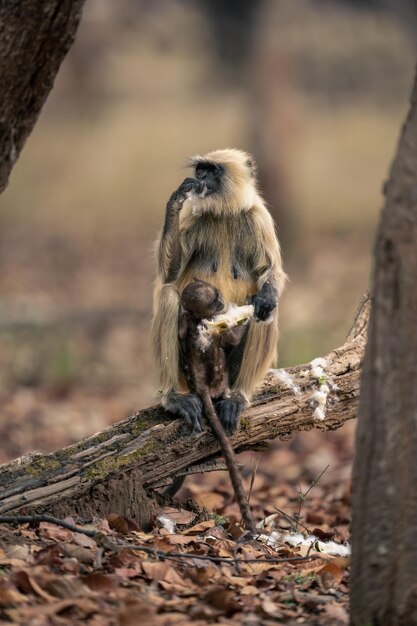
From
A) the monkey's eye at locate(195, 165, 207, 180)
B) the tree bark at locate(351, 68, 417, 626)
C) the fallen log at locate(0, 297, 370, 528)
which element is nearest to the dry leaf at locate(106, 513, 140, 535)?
the fallen log at locate(0, 297, 370, 528)

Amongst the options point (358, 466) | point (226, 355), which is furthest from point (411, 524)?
point (226, 355)

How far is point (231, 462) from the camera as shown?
5.27 metres

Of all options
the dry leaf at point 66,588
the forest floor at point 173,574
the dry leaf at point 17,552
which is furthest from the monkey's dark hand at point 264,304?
the dry leaf at point 66,588

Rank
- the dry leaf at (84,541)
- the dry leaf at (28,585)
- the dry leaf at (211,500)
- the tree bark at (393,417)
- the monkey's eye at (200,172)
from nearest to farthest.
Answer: the tree bark at (393,417) < the dry leaf at (28,585) < the dry leaf at (84,541) < the monkey's eye at (200,172) < the dry leaf at (211,500)

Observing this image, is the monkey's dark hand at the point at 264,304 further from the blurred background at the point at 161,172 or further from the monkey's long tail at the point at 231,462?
the blurred background at the point at 161,172

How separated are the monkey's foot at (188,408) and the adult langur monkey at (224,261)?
3 centimetres

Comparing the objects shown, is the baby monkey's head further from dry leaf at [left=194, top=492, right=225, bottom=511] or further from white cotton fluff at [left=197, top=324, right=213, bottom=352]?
dry leaf at [left=194, top=492, right=225, bottom=511]

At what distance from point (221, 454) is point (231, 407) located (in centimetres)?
28

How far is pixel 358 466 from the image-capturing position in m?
3.63

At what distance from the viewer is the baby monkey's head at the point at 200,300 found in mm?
5766

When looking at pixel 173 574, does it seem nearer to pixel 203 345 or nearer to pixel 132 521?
pixel 132 521

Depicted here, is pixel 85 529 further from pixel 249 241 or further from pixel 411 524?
pixel 249 241

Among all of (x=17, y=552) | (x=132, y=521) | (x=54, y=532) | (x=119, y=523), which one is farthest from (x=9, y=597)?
(x=132, y=521)

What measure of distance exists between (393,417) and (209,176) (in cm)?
326
